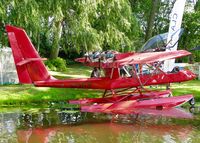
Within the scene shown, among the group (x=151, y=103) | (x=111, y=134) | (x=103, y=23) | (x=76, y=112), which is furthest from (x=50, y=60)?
(x=111, y=134)

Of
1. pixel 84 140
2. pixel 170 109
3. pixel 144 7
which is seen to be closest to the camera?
pixel 84 140

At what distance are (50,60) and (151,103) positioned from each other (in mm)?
16012

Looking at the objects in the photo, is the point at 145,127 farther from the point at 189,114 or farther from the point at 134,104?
the point at 189,114

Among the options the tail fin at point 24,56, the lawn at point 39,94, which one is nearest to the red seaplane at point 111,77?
the tail fin at point 24,56

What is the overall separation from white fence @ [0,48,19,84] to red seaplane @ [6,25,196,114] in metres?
7.67

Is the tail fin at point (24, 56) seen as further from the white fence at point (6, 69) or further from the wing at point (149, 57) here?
the white fence at point (6, 69)

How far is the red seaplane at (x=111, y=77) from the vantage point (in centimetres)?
1293

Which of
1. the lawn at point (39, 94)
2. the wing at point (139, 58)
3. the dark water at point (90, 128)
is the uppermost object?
the wing at point (139, 58)

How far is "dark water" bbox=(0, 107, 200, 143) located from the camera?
32.5 feet

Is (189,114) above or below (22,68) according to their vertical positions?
below

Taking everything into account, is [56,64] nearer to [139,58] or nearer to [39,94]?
[39,94]

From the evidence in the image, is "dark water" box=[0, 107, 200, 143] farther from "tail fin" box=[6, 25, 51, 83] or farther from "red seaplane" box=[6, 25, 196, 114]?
"tail fin" box=[6, 25, 51, 83]

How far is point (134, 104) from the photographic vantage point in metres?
13.1

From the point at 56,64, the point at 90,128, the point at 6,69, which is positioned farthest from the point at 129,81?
the point at 56,64
